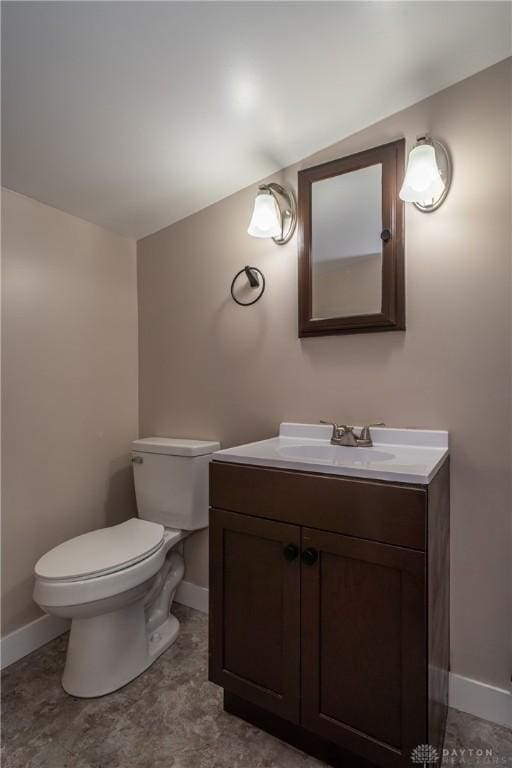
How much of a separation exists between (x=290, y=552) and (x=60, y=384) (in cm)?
126

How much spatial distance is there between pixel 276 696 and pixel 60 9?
1.96 m

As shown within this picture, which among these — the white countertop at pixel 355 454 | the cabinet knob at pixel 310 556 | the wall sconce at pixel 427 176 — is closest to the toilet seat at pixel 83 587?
the white countertop at pixel 355 454

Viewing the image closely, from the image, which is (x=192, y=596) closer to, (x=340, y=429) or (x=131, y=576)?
(x=131, y=576)

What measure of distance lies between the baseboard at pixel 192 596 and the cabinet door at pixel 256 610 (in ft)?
2.13

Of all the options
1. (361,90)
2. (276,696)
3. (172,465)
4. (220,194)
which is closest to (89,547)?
(172,465)

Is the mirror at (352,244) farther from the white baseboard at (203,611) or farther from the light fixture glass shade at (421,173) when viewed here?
the white baseboard at (203,611)

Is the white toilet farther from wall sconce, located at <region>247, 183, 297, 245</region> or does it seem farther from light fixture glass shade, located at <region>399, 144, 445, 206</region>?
light fixture glass shade, located at <region>399, 144, 445, 206</region>

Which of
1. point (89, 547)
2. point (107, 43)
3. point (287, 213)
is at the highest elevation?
point (107, 43)

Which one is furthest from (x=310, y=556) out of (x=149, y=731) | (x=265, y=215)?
(x=265, y=215)

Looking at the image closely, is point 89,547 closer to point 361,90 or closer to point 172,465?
point 172,465

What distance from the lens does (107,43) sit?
1101 mm

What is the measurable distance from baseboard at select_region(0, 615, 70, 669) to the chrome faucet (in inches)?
52.0

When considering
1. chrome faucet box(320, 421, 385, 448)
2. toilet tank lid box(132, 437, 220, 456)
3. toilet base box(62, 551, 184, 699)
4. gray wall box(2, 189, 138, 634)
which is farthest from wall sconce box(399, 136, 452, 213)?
toilet base box(62, 551, 184, 699)

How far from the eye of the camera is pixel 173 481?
1773 millimetres
